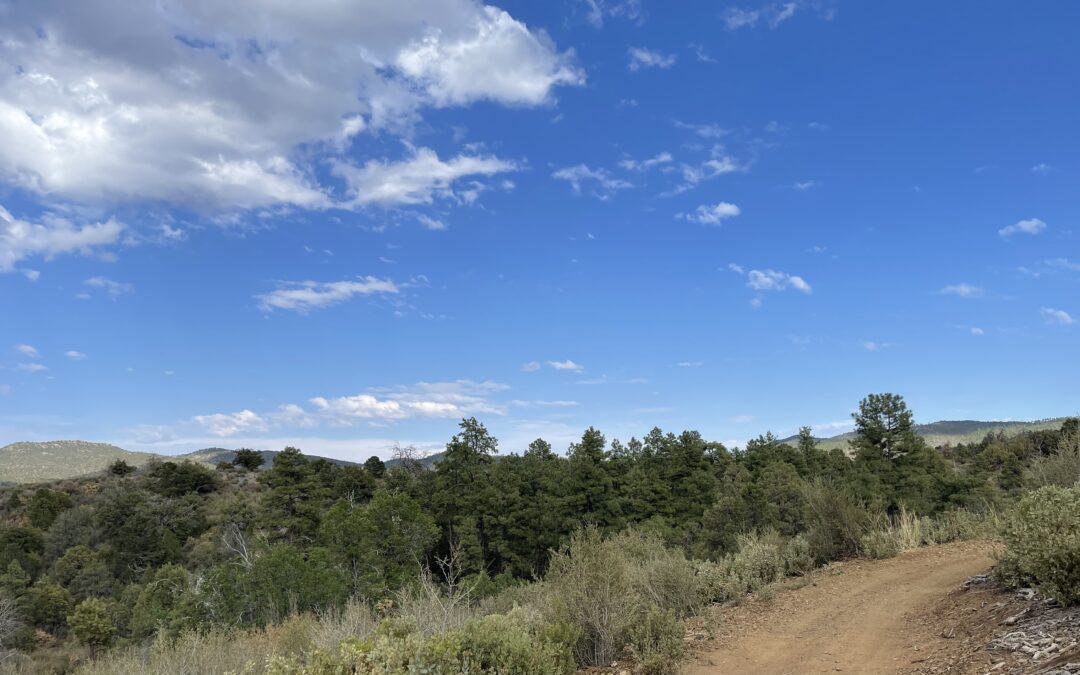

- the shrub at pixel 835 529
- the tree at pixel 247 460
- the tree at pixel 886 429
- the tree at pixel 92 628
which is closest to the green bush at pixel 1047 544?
the shrub at pixel 835 529

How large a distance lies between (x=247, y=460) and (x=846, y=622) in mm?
83883

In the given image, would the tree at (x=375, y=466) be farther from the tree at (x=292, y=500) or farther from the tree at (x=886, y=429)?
the tree at (x=886, y=429)

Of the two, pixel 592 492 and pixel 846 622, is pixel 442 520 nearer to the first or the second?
pixel 592 492

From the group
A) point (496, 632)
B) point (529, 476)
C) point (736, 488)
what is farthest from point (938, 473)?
point (496, 632)

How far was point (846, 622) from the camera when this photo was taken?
8.87 metres

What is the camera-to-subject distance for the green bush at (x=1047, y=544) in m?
6.32

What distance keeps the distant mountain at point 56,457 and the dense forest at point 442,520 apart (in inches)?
2319

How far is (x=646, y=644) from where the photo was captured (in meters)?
7.76

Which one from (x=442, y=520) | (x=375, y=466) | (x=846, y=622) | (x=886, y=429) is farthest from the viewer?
(x=375, y=466)

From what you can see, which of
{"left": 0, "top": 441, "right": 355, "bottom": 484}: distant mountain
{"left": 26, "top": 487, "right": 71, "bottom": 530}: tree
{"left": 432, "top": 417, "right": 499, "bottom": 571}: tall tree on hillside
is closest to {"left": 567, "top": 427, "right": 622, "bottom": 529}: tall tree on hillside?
{"left": 432, "top": 417, "right": 499, "bottom": 571}: tall tree on hillside

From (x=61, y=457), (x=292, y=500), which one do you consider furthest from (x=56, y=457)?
(x=292, y=500)

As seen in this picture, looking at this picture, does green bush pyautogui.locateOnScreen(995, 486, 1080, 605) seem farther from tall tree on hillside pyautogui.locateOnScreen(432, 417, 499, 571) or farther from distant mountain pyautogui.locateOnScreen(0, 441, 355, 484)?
distant mountain pyautogui.locateOnScreen(0, 441, 355, 484)

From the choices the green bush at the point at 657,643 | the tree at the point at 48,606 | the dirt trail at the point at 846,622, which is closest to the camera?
the dirt trail at the point at 846,622

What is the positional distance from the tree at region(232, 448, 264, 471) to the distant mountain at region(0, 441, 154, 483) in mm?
41963
